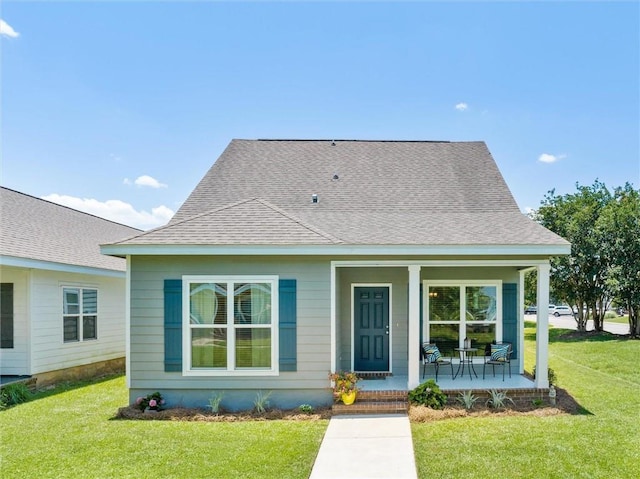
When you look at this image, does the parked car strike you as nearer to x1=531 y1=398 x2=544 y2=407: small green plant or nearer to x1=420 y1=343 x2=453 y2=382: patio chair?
x1=420 y1=343 x2=453 y2=382: patio chair

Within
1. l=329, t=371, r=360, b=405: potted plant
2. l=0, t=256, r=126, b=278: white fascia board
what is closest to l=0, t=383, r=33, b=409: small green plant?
l=0, t=256, r=126, b=278: white fascia board

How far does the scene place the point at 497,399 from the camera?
7.98m

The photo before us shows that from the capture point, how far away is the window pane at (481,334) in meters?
9.93

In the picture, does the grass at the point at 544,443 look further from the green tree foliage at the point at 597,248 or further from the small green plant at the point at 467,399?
the green tree foliage at the point at 597,248

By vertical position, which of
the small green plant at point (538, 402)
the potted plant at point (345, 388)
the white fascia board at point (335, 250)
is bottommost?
the small green plant at point (538, 402)

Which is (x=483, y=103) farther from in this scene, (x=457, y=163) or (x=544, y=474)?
(x=544, y=474)

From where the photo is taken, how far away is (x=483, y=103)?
1399 cm

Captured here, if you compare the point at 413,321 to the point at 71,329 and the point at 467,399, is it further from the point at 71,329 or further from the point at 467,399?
the point at 71,329

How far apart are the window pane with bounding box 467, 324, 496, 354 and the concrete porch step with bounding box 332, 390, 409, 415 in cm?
262

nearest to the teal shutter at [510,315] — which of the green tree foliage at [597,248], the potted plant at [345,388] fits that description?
the potted plant at [345,388]

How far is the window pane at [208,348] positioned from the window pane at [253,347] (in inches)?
10.8

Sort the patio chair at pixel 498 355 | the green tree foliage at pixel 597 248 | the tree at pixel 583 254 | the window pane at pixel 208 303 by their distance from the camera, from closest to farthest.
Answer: the window pane at pixel 208 303 → the patio chair at pixel 498 355 → the green tree foliage at pixel 597 248 → the tree at pixel 583 254


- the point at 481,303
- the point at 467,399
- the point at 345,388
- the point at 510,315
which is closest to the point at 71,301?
the point at 345,388

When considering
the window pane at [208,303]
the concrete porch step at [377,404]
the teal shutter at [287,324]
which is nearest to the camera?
the concrete porch step at [377,404]
